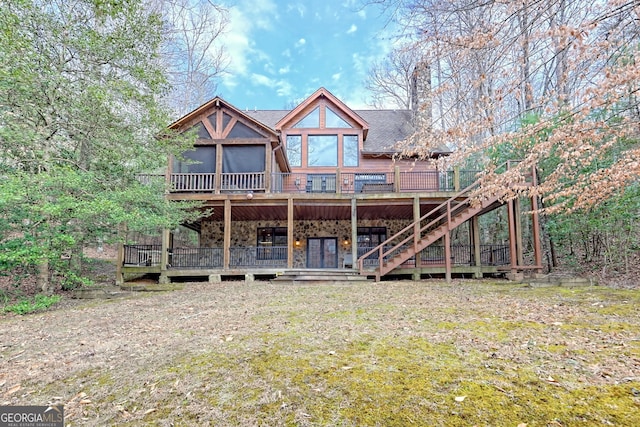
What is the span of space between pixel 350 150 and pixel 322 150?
1.27 metres

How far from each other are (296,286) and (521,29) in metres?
7.74

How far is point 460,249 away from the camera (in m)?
12.2

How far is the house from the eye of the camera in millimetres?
10766

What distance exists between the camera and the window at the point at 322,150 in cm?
1409

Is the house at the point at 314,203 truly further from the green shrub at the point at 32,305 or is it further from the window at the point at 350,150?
the green shrub at the point at 32,305

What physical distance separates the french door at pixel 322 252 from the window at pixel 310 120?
5.19 metres

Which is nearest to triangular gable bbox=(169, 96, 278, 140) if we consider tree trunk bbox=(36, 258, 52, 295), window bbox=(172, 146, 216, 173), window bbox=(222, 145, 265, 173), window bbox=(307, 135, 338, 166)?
window bbox=(222, 145, 265, 173)

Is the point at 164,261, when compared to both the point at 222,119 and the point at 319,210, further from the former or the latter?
the point at 319,210

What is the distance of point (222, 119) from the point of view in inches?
484

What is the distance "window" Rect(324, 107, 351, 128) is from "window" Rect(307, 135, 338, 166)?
0.50 meters

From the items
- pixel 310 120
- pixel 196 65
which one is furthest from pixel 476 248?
pixel 196 65

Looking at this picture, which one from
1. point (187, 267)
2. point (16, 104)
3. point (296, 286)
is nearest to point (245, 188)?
point (187, 267)

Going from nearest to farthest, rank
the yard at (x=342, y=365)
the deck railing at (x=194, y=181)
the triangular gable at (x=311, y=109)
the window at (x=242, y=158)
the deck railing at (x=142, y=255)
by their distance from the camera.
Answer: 1. the yard at (x=342, y=365)
2. the deck railing at (x=142, y=255)
3. the deck railing at (x=194, y=181)
4. the window at (x=242, y=158)
5. the triangular gable at (x=311, y=109)

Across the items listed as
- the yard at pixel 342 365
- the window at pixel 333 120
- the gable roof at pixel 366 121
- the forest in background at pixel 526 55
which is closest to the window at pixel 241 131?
the gable roof at pixel 366 121
